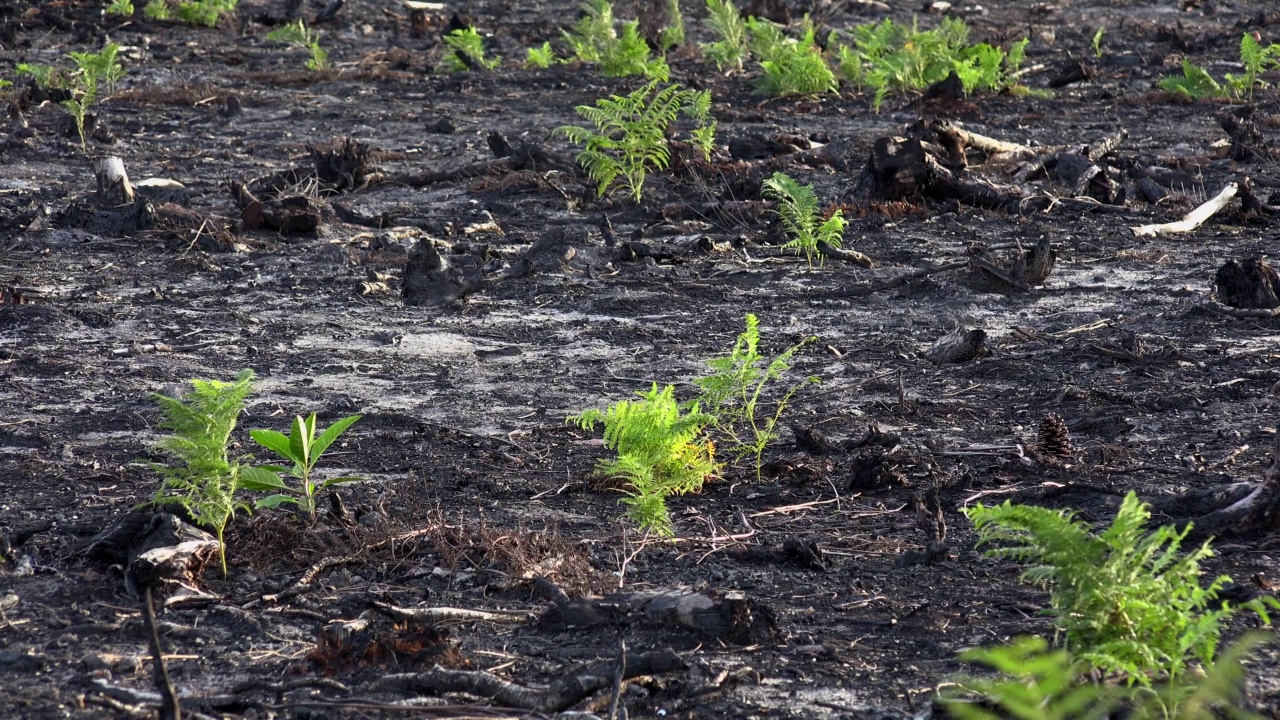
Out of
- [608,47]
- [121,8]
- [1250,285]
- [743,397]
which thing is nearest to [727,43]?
[608,47]

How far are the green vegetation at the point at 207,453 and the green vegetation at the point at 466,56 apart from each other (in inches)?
499

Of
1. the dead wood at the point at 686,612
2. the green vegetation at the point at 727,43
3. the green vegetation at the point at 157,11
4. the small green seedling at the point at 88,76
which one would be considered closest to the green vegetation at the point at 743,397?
the dead wood at the point at 686,612

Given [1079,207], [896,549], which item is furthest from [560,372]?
[1079,207]

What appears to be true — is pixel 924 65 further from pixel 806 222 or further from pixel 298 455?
pixel 298 455

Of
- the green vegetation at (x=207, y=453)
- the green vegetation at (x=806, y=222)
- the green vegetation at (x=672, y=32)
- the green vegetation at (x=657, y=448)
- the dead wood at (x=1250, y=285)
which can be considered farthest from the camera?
the green vegetation at (x=672, y=32)

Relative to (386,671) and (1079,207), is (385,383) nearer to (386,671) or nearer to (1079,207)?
(386,671)

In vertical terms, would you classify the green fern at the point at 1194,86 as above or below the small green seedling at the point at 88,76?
above

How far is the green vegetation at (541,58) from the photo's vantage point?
52.8 feet

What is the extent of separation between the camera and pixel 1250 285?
23.0 ft

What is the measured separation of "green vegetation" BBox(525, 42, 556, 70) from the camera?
16.1 meters

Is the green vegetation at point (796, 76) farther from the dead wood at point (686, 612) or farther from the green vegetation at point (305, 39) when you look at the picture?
the dead wood at point (686, 612)

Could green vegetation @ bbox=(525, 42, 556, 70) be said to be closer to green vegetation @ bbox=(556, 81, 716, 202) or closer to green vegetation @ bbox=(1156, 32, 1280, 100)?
green vegetation @ bbox=(556, 81, 716, 202)

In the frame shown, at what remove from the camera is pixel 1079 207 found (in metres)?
9.62

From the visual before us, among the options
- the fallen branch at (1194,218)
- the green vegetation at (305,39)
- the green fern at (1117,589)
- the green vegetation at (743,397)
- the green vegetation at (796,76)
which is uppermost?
the green fern at (1117,589)
